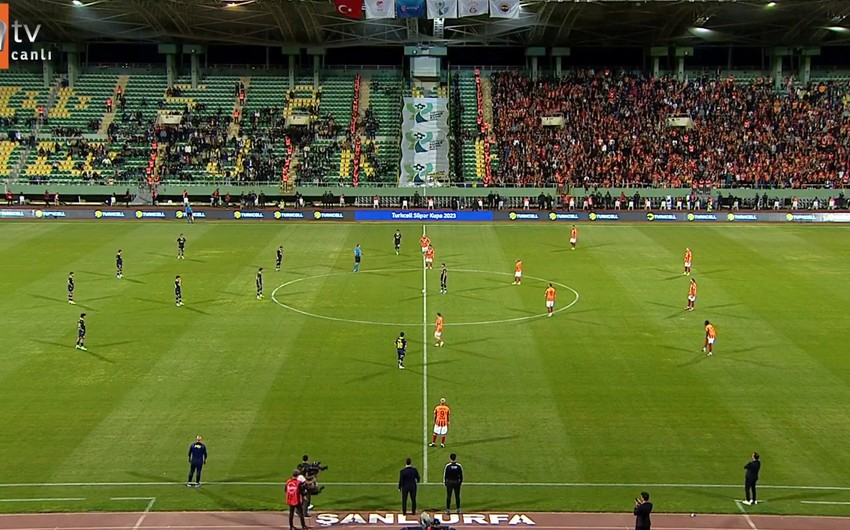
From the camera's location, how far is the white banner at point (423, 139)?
84562 mm

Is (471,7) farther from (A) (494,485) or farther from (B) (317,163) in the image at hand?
(A) (494,485)

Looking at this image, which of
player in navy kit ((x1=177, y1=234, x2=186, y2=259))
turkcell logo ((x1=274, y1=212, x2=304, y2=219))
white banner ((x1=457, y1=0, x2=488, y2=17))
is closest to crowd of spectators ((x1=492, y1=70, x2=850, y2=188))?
white banner ((x1=457, y1=0, x2=488, y2=17))

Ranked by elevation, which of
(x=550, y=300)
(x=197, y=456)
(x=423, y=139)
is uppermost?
(x=423, y=139)

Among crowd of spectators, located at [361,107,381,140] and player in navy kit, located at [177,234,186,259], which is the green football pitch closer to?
player in navy kit, located at [177,234,186,259]

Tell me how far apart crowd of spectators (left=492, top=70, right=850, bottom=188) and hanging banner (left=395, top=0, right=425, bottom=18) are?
45.0ft

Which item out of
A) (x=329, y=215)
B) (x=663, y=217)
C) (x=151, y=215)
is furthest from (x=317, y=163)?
(x=663, y=217)

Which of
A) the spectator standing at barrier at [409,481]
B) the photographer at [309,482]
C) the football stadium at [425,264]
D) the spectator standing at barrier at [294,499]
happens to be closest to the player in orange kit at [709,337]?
the football stadium at [425,264]

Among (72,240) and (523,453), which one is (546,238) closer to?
(72,240)

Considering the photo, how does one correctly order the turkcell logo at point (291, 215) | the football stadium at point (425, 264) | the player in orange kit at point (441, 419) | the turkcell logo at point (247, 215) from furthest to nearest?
the turkcell logo at point (291, 215) → the turkcell logo at point (247, 215) → the player in orange kit at point (441, 419) → the football stadium at point (425, 264)

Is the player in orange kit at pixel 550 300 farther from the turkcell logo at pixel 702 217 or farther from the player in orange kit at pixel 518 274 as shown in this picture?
the turkcell logo at pixel 702 217

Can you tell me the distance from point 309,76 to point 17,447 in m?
73.0

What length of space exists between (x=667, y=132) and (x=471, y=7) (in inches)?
840

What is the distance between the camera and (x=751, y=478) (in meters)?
23.2

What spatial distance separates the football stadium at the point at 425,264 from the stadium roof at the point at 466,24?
0.44 m
